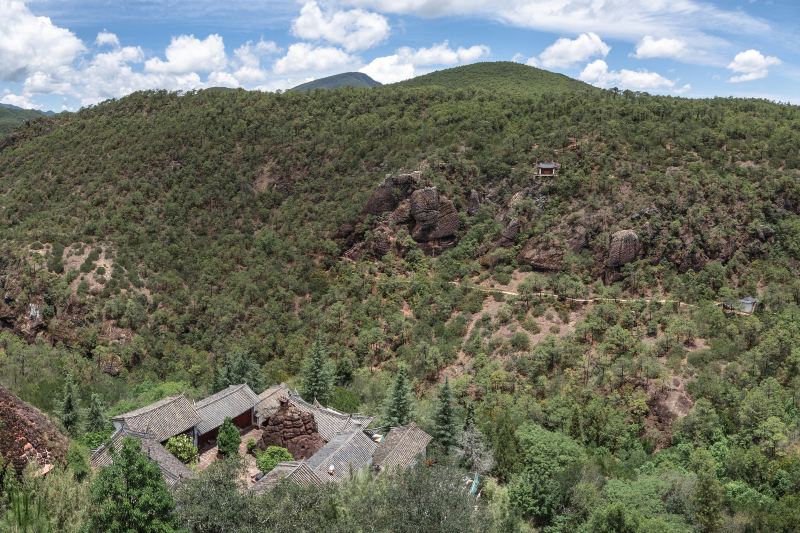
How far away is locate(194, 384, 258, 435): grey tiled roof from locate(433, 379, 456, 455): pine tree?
11.0 meters

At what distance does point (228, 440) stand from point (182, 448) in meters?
2.15

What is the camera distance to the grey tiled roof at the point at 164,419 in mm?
27156

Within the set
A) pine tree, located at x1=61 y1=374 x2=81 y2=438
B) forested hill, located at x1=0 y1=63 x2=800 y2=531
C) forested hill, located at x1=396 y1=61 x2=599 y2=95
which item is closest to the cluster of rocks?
forested hill, located at x1=0 y1=63 x2=800 y2=531

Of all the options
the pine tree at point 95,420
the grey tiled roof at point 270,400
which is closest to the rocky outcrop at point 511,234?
the grey tiled roof at point 270,400

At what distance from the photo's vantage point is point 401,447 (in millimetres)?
25016

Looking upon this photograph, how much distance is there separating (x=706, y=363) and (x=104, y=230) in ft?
170

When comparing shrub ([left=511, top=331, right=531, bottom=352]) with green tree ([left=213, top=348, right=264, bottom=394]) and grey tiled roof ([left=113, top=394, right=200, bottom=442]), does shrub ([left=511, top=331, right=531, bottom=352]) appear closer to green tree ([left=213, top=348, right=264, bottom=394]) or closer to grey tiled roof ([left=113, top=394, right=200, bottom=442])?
green tree ([left=213, top=348, right=264, bottom=394])

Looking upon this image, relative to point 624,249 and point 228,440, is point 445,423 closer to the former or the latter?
point 228,440

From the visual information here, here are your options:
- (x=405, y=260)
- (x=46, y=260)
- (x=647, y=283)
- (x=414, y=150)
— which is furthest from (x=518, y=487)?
(x=46, y=260)

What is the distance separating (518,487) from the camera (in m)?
23.3

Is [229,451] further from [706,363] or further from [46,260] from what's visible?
[46,260]

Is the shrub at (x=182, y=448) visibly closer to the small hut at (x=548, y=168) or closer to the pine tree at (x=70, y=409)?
the pine tree at (x=70, y=409)

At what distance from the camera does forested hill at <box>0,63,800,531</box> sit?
95.3 feet

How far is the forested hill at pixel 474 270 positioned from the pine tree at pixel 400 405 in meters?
1.22
